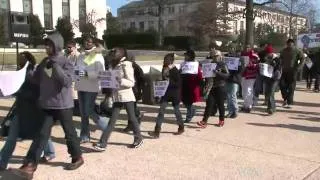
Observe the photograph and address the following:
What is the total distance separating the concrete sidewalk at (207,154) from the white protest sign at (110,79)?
0.94 m

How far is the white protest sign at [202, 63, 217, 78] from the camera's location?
372 inches

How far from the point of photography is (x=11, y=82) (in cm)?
604

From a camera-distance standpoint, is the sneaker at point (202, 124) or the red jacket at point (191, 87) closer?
the sneaker at point (202, 124)

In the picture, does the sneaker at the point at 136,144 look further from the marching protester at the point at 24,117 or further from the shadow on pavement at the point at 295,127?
the shadow on pavement at the point at 295,127

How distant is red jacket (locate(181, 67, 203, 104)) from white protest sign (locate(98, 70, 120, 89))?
2.64 m

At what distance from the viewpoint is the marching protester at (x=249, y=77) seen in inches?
440

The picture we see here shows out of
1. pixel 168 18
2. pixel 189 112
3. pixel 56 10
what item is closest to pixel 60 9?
pixel 56 10

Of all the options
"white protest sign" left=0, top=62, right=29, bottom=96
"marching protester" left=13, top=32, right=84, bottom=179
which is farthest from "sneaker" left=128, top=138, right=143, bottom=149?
"white protest sign" left=0, top=62, right=29, bottom=96

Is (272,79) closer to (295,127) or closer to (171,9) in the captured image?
(295,127)

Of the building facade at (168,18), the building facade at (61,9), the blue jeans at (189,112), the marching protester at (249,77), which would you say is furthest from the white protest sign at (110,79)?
the building facade at (61,9)

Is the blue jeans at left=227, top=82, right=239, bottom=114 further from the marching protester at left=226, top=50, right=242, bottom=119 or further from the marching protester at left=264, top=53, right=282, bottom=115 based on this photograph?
the marching protester at left=264, top=53, right=282, bottom=115

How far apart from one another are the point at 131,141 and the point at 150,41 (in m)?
60.1

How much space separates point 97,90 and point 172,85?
1302 mm

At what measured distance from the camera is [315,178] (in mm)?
6309
